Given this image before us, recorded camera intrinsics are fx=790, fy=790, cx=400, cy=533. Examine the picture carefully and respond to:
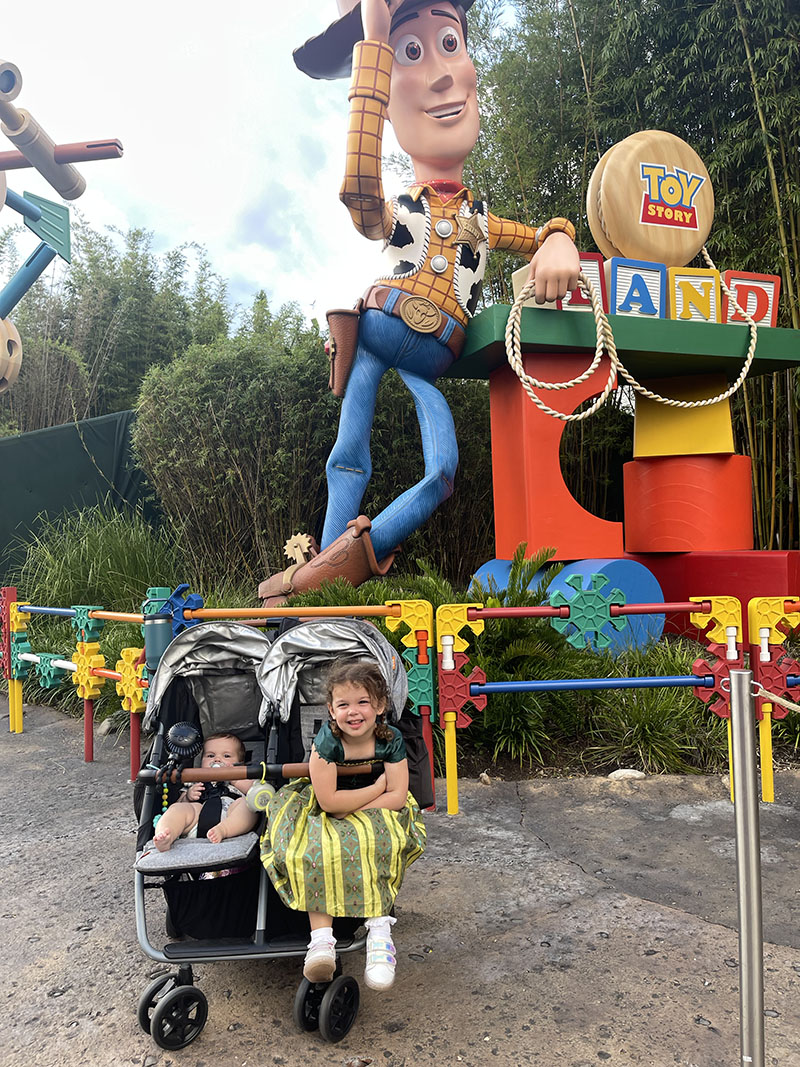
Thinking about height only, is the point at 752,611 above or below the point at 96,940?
above

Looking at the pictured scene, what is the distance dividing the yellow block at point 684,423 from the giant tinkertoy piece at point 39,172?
4666 mm

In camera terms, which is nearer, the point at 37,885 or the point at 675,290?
the point at 37,885

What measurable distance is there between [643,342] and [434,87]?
2239 mm

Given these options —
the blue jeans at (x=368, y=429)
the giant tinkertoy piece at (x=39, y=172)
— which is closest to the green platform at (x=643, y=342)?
the blue jeans at (x=368, y=429)

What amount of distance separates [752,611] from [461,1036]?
2.28 metres

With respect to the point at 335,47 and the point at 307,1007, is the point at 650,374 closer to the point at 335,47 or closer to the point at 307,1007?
the point at 335,47

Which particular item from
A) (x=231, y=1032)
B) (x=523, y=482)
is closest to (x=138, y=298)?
(x=523, y=482)

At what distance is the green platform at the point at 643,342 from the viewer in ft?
17.4

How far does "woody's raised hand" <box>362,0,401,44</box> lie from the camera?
4762mm

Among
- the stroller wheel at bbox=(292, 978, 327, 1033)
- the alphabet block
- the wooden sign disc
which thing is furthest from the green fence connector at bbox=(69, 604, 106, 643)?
the wooden sign disc

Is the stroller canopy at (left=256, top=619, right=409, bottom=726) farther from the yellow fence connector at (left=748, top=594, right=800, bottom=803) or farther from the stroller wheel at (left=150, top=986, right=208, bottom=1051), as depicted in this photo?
the yellow fence connector at (left=748, top=594, right=800, bottom=803)

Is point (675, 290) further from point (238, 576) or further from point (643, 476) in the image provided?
point (238, 576)

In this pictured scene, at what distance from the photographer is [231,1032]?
196 cm

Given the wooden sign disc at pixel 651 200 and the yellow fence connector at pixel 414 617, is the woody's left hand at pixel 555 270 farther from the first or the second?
the yellow fence connector at pixel 414 617
